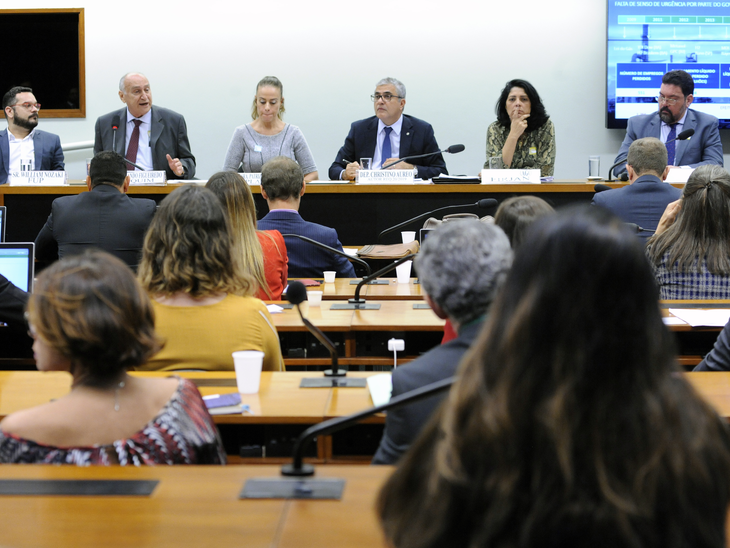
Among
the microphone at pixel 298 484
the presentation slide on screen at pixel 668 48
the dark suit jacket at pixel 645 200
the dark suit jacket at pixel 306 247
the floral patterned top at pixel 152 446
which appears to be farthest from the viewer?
the presentation slide on screen at pixel 668 48

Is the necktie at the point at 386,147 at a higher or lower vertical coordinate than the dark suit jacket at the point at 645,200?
higher

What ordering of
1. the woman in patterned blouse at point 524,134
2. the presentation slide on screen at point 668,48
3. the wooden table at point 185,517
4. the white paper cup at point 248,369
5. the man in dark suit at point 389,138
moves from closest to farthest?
the wooden table at point 185,517
the white paper cup at point 248,369
the woman in patterned blouse at point 524,134
the man in dark suit at point 389,138
the presentation slide on screen at point 668,48

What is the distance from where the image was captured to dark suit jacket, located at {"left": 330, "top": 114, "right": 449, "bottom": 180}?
19.8ft

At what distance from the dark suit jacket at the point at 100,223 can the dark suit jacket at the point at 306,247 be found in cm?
66

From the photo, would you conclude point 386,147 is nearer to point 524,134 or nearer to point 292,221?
point 524,134

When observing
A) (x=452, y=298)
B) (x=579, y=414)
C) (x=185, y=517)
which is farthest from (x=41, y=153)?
(x=579, y=414)

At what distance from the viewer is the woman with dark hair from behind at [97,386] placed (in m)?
1.32

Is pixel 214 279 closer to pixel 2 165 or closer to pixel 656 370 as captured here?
pixel 656 370

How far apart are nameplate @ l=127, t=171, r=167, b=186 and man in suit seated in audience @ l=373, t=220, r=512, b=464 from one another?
419 cm

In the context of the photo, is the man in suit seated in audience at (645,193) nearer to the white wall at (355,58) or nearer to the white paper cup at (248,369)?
the white paper cup at (248,369)

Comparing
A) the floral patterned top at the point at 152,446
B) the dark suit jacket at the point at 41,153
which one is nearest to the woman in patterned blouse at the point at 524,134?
the dark suit jacket at the point at 41,153

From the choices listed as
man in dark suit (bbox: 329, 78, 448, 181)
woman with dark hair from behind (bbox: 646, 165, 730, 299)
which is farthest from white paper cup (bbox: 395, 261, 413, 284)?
man in dark suit (bbox: 329, 78, 448, 181)

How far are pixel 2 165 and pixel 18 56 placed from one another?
1.74m

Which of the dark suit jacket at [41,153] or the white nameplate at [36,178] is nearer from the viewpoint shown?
the white nameplate at [36,178]
